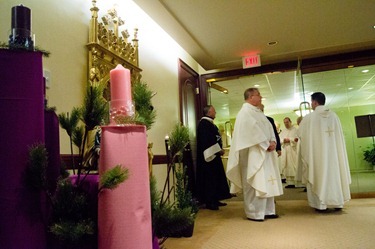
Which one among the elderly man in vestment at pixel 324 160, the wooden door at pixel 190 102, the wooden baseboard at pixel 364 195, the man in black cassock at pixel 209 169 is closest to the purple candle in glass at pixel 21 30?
the wooden door at pixel 190 102

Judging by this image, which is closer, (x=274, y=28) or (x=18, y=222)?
(x=18, y=222)

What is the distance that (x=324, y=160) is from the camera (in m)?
3.55

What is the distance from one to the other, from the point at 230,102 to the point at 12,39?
876cm

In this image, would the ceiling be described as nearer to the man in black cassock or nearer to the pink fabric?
the man in black cassock

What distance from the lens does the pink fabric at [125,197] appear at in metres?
0.62

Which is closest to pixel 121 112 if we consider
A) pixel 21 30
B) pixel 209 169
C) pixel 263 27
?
pixel 21 30

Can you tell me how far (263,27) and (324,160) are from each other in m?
1.86

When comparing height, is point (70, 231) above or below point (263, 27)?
below

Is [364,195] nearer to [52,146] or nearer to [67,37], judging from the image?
[67,37]

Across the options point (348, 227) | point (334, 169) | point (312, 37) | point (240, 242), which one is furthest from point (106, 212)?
point (312, 37)

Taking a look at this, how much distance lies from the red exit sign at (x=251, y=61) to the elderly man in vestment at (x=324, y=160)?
48.4 inches

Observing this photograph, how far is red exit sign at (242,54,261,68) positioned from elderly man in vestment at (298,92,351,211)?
48.4 inches

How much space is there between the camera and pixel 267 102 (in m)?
10.1

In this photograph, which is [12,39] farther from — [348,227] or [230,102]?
[230,102]
